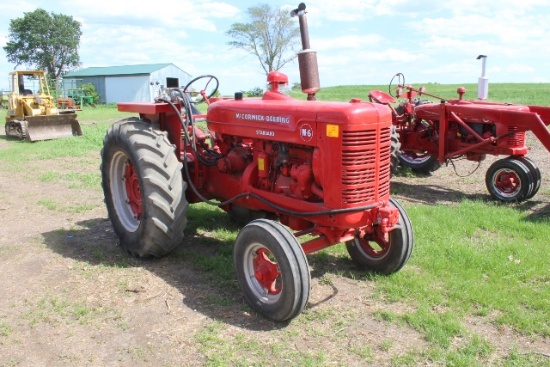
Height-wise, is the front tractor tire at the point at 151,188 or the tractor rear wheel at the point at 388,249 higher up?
the front tractor tire at the point at 151,188

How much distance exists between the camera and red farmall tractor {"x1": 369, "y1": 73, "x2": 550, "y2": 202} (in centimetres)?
710

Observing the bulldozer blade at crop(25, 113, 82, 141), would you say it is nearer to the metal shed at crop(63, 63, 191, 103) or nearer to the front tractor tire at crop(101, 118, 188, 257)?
the front tractor tire at crop(101, 118, 188, 257)

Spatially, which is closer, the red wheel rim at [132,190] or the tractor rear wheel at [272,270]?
the tractor rear wheel at [272,270]

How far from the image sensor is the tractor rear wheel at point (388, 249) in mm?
4320

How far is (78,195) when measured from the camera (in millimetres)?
7559

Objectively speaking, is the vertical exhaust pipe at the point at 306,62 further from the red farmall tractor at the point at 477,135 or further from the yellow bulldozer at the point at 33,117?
the yellow bulldozer at the point at 33,117

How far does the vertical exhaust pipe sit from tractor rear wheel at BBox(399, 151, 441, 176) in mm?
5139

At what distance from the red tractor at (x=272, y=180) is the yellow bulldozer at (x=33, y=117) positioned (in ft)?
33.1

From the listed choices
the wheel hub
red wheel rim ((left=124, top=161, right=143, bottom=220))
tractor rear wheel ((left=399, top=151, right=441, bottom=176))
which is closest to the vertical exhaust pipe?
the wheel hub

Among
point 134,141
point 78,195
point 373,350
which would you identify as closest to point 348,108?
point 373,350

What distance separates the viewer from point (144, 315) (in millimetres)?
3883

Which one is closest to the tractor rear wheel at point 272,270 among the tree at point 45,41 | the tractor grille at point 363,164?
the tractor grille at point 363,164

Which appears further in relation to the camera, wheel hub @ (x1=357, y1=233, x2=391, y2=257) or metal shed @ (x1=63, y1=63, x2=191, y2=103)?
metal shed @ (x1=63, y1=63, x2=191, y2=103)

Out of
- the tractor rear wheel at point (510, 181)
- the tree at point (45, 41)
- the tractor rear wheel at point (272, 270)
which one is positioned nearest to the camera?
the tractor rear wheel at point (272, 270)
